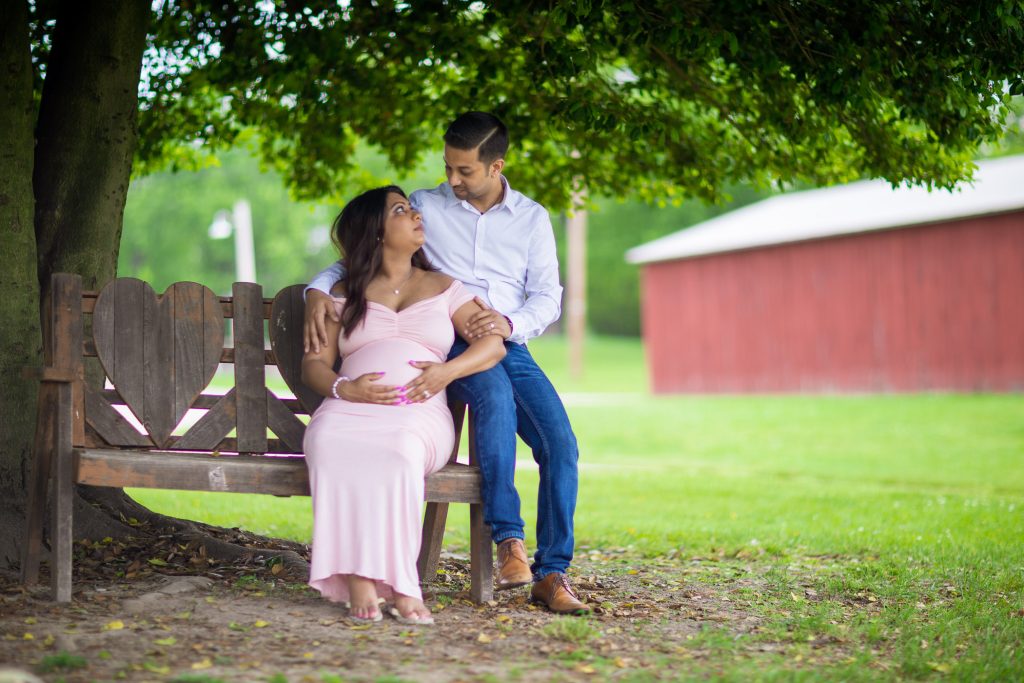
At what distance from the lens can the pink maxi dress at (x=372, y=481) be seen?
15.3 feet

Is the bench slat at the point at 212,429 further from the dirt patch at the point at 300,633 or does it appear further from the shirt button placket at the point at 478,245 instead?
the shirt button placket at the point at 478,245

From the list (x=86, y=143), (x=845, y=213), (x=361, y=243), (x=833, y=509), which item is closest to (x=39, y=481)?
(x=361, y=243)

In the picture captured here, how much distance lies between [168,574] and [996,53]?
16.7 feet

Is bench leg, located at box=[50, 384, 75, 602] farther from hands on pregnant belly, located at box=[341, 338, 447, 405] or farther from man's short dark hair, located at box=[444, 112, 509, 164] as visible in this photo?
man's short dark hair, located at box=[444, 112, 509, 164]

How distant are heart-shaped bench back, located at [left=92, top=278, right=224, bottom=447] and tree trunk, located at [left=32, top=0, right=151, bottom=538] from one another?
1.03 metres

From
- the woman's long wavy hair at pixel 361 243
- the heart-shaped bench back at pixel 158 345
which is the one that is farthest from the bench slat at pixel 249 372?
the woman's long wavy hair at pixel 361 243

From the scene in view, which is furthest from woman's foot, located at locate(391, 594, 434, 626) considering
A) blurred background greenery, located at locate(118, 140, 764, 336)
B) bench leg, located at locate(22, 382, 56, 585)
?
blurred background greenery, located at locate(118, 140, 764, 336)

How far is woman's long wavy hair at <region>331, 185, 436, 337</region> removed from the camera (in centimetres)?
520

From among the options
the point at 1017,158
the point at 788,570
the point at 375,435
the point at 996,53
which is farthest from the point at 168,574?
the point at 1017,158

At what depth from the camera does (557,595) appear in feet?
16.9

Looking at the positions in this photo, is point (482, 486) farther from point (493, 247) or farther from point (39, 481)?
point (39, 481)

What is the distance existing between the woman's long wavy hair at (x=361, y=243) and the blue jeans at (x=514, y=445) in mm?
518

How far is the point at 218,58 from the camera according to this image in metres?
8.38

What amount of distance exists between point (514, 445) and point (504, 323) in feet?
1.83
